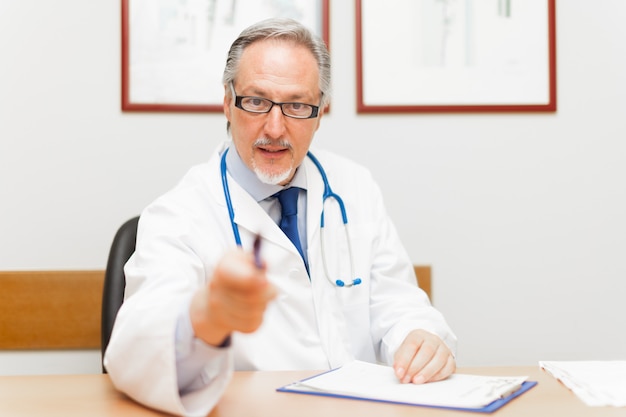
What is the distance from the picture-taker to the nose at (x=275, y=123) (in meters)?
1.61

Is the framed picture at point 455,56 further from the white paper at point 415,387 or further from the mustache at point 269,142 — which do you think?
the white paper at point 415,387

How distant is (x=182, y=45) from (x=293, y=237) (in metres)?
0.78

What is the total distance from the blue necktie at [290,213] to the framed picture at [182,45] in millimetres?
521

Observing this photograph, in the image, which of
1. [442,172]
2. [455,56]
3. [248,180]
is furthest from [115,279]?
[455,56]

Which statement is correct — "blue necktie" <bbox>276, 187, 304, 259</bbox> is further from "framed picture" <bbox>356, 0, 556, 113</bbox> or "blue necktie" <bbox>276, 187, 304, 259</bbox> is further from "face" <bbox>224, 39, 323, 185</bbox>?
"framed picture" <bbox>356, 0, 556, 113</bbox>

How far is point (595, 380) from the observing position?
1239 mm

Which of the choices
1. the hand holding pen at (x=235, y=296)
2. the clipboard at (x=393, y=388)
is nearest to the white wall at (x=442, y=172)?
the clipboard at (x=393, y=388)

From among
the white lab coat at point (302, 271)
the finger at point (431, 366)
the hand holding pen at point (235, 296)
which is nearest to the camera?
the hand holding pen at point (235, 296)

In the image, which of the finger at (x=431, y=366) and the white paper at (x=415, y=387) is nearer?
the white paper at (x=415, y=387)

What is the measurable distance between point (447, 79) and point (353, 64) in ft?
0.97

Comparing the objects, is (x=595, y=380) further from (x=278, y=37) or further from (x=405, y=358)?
(x=278, y=37)

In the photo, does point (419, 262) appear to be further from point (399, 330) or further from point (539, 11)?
point (539, 11)

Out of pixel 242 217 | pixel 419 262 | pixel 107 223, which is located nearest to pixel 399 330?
pixel 242 217

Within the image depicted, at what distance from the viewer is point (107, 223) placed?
2080 mm
